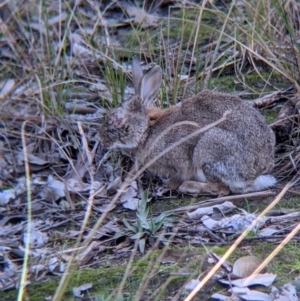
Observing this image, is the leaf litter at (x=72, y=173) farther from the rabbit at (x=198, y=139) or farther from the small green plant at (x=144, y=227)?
the rabbit at (x=198, y=139)

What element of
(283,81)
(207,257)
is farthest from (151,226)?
(283,81)

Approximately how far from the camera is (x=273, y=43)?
6332mm

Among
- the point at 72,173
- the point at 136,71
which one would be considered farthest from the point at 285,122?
the point at 72,173

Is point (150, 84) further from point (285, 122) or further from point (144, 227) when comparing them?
point (144, 227)

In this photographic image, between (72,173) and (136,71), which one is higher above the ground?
(136,71)

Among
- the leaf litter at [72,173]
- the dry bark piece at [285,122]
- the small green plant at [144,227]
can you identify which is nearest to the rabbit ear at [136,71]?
the leaf litter at [72,173]

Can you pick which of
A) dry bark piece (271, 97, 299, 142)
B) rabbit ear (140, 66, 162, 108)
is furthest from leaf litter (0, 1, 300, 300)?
rabbit ear (140, 66, 162, 108)

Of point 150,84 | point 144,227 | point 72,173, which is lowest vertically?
point 72,173

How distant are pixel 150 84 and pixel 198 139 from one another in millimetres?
615

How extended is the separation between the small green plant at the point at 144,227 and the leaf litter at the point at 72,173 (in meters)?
0.02

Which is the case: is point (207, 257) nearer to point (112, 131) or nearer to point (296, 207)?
point (296, 207)

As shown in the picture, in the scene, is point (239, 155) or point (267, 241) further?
point (239, 155)

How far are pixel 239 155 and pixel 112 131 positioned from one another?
107 centimetres

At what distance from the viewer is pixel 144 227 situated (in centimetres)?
502
